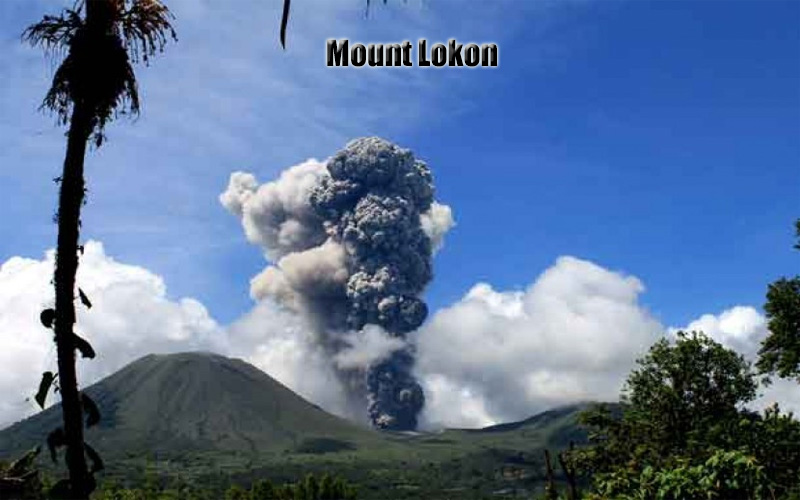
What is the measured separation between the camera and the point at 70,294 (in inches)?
238

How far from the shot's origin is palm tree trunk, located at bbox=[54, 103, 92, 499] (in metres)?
5.76

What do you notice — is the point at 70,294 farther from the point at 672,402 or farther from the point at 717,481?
the point at 672,402

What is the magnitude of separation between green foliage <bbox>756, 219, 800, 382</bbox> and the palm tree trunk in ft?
139

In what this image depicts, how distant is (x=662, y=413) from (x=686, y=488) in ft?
103

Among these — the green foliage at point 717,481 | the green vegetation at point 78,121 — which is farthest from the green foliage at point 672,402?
the green vegetation at point 78,121

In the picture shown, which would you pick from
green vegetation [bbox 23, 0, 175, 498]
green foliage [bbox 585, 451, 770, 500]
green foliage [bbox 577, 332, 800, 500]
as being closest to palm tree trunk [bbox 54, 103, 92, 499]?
green vegetation [bbox 23, 0, 175, 498]

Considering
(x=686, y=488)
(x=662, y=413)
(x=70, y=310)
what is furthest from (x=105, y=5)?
(x=662, y=413)

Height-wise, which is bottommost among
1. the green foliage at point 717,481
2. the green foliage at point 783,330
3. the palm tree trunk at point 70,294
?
the green foliage at point 717,481

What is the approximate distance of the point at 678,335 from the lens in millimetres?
58344

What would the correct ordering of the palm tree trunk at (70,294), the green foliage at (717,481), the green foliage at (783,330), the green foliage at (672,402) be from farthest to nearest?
the green foliage at (672,402), the green foliage at (783,330), the green foliage at (717,481), the palm tree trunk at (70,294)

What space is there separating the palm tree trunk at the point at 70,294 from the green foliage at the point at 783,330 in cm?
4226

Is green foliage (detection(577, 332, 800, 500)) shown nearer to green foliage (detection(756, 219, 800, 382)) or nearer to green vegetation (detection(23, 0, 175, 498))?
green foliage (detection(756, 219, 800, 382))

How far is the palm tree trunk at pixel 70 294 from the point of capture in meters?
5.76

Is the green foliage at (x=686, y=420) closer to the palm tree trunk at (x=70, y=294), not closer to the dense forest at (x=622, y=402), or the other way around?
the dense forest at (x=622, y=402)
